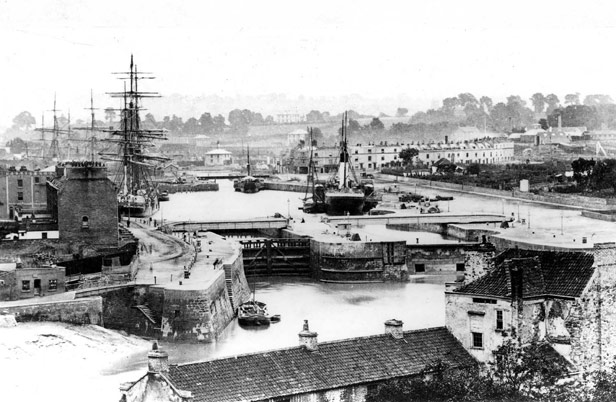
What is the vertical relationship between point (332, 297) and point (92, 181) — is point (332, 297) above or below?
below

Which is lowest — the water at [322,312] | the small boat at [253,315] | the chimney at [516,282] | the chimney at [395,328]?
the water at [322,312]

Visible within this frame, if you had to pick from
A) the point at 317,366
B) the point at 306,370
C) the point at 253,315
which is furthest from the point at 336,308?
the point at 306,370

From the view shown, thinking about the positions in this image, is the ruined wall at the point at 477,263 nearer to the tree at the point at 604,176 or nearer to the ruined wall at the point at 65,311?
the ruined wall at the point at 65,311

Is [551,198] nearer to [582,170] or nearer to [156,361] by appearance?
[582,170]

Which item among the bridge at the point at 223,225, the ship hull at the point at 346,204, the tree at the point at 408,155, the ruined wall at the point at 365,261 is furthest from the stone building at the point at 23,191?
the tree at the point at 408,155

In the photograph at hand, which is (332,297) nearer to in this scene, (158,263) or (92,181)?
(158,263)

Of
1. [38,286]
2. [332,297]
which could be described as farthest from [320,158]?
[38,286]
